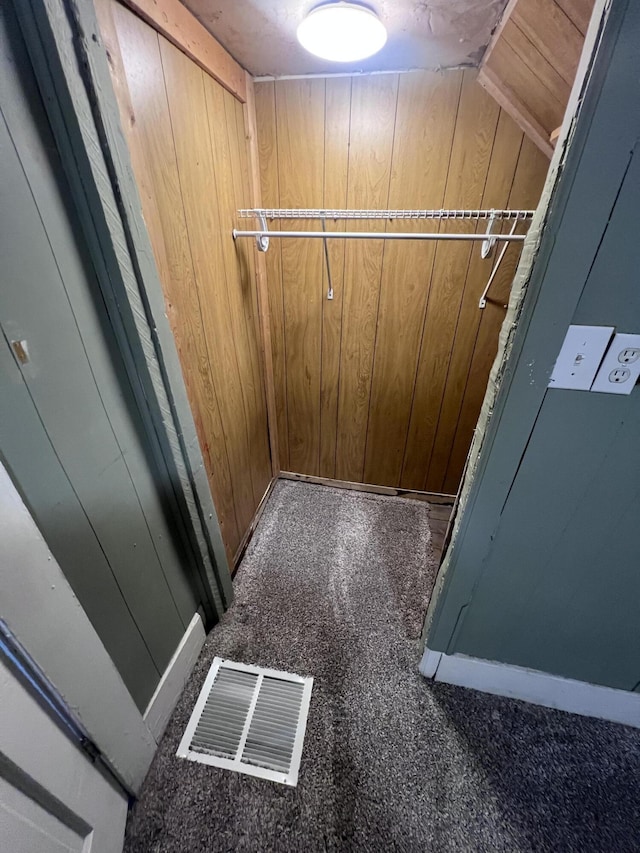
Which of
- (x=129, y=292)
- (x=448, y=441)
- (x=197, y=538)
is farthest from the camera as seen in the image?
(x=448, y=441)

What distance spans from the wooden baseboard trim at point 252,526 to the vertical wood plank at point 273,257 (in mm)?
208

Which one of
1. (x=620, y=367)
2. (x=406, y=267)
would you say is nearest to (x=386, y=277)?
(x=406, y=267)

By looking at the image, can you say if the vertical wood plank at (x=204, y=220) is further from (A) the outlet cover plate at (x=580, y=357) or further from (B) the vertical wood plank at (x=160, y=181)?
(A) the outlet cover plate at (x=580, y=357)

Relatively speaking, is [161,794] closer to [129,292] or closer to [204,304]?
[129,292]

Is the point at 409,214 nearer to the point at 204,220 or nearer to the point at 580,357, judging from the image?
the point at 204,220

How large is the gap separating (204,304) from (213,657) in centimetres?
130

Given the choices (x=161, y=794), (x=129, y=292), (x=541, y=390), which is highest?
(x=129, y=292)

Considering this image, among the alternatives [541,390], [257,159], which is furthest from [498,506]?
[257,159]

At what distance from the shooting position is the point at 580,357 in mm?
661

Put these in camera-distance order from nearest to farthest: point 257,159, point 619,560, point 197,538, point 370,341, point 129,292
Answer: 1. point 129,292
2. point 619,560
3. point 197,538
4. point 257,159
5. point 370,341

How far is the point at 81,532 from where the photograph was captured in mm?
721

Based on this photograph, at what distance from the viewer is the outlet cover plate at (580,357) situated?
2.09ft

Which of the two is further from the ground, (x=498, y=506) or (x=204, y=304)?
(x=204, y=304)

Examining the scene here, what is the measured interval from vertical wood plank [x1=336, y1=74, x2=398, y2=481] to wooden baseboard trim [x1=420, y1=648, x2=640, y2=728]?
1.09m
